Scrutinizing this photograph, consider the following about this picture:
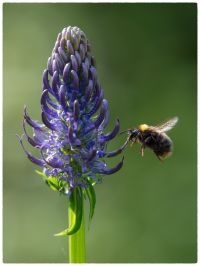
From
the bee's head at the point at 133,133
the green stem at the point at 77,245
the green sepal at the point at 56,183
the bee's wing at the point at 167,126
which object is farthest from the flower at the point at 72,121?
the bee's wing at the point at 167,126

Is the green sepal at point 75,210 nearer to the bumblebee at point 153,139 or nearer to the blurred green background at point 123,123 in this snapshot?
the bumblebee at point 153,139

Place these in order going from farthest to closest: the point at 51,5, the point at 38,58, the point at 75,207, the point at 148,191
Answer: the point at 51,5, the point at 38,58, the point at 148,191, the point at 75,207

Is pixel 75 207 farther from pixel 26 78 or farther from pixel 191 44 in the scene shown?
pixel 191 44

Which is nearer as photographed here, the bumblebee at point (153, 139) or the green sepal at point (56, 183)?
the green sepal at point (56, 183)

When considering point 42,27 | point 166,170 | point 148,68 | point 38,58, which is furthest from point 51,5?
point 166,170

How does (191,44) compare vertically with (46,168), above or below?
above

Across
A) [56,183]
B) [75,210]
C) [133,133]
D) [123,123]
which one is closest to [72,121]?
[56,183]
